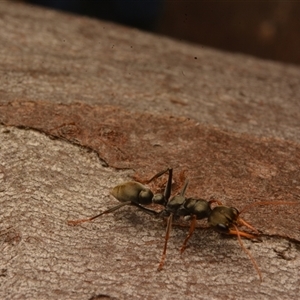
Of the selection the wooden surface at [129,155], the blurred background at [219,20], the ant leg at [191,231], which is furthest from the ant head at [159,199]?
the blurred background at [219,20]

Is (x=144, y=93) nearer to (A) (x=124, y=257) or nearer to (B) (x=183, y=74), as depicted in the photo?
(B) (x=183, y=74)

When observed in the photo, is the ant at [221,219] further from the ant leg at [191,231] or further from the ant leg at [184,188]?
the ant leg at [184,188]

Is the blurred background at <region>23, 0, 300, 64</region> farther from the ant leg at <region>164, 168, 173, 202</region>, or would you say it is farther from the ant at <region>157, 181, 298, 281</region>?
the ant at <region>157, 181, 298, 281</region>

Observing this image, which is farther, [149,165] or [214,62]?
[214,62]

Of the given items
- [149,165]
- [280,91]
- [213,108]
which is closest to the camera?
[149,165]

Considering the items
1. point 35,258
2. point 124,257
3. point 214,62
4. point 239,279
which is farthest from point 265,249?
point 214,62

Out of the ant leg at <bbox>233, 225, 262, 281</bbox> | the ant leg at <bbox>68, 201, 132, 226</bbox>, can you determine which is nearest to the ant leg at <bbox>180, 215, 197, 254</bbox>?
the ant leg at <bbox>233, 225, 262, 281</bbox>

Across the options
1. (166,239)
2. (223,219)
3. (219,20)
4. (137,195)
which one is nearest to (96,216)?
(137,195)
